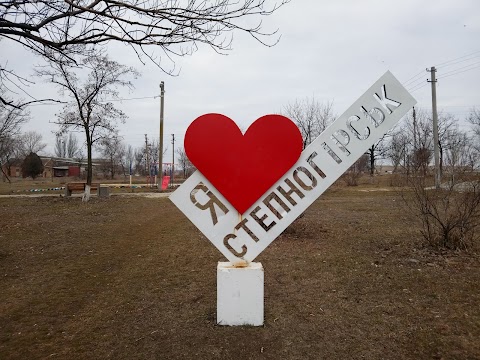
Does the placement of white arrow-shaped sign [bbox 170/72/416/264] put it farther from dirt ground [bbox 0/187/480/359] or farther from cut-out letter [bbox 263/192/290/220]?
dirt ground [bbox 0/187/480/359]

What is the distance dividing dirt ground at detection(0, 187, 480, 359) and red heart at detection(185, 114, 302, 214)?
5.34 ft

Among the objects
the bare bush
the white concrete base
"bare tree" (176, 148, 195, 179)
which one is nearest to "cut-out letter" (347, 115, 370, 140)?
the white concrete base

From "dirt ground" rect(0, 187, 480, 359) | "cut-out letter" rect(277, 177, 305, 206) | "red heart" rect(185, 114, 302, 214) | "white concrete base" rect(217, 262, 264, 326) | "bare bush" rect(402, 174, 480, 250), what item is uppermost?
"red heart" rect(185, 114, 302, 214)

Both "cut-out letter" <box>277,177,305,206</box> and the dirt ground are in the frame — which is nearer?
the dirt ground

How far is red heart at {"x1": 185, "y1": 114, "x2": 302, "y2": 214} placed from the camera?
12.7 feet

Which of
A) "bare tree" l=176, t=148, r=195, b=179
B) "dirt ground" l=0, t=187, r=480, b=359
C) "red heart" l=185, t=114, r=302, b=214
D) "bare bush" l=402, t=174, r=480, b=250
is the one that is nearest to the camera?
"dirt ground" l=0, t=187, r=480, b=359

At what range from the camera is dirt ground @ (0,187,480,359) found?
3.53 metres

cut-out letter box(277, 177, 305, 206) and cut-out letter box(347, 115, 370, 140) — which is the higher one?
cut-out letter box(347, 115, 370, 140)

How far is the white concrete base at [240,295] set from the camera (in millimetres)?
3922

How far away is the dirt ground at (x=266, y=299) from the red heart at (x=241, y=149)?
5.34 ft

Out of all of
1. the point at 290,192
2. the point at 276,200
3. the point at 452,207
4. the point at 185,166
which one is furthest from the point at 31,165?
the point at 290,192

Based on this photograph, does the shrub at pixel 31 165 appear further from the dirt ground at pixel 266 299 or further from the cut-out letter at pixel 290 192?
the cut-out letter at pixel 290 192

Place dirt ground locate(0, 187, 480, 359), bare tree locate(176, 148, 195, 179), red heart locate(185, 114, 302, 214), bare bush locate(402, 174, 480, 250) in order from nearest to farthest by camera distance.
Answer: dirt ground locate(0, 187, 480, 359)
red heart locate(185, 114, 302, 214)
bare bush locate(402, 174, 480, 250)
bare tree locate(176, 148, 195, 179)

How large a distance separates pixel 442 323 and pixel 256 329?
1962 mm
